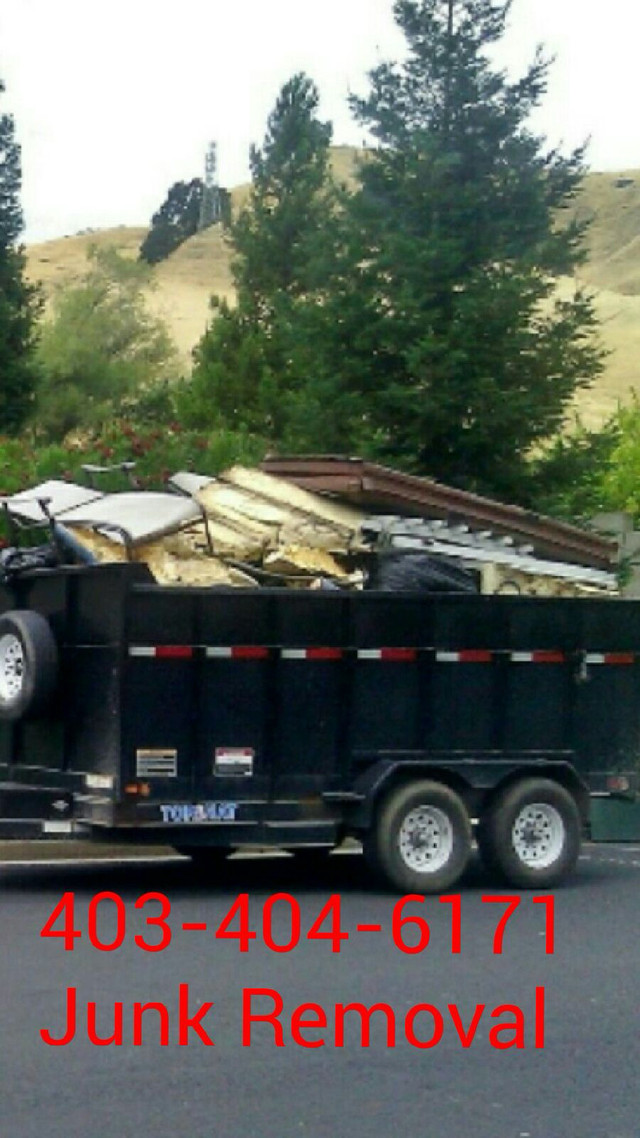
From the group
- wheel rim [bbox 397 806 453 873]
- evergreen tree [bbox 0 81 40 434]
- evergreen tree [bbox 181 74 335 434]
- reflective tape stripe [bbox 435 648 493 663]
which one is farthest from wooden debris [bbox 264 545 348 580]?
evergreen tree [bbox 0 81 40 434]

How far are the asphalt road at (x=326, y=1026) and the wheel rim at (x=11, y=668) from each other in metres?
1.35

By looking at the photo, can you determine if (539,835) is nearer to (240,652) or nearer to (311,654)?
(311,654)

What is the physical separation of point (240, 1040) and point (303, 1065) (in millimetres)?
518

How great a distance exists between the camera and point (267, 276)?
34.2 m

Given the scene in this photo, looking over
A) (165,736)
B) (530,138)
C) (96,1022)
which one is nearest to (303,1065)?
(96,1022)

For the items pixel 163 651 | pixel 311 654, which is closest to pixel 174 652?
pixel 163 651

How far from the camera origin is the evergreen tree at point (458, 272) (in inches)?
866

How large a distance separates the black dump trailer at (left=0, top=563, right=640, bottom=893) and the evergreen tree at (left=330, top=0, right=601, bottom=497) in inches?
321

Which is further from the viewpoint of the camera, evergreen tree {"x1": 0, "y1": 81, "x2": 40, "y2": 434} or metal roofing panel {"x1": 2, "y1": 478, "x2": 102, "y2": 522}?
evergreen tree {"x1": 0, "y1": 81, "x2": 40, "y2": 434}

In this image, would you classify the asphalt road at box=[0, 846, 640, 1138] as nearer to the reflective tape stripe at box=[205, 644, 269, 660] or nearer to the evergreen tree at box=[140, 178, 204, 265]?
the reflective tape stripe at box=[205, 644, 269, 660]

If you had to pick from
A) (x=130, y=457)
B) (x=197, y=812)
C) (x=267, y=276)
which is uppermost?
(x=267, y=276)

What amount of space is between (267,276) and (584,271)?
92.1 m

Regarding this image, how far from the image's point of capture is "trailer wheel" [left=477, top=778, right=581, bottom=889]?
13.8m

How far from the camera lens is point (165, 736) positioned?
12.7 meters
